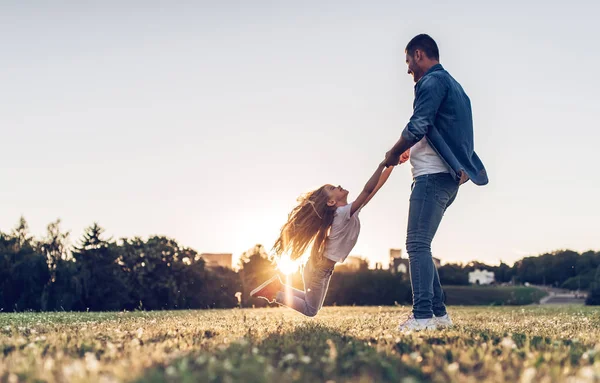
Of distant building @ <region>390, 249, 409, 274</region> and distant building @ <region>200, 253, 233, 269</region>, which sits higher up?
distant building @ <region>390, 249, 409, 274</region>

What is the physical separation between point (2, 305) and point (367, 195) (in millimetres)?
26578

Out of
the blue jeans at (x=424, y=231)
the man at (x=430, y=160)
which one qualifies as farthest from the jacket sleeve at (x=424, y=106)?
the blue jeans at (x=424, y=231)

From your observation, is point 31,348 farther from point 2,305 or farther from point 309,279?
point 2,305

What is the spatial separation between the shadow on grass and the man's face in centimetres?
399

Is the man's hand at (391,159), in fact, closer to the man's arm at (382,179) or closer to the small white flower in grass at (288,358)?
the man's arm at (382,179)

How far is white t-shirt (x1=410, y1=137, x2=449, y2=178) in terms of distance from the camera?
745cm

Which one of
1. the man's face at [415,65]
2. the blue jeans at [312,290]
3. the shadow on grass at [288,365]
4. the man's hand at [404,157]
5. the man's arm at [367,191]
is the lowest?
the shadow on grass at [288,365]

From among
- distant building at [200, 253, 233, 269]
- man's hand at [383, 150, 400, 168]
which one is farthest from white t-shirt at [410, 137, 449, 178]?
distant building at [200, 253, 233, 269]

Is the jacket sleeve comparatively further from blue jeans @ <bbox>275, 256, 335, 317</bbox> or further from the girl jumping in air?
blue jeans @ <bbox>275, 256, 335, 317</bbox>

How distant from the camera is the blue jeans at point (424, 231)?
7293mm

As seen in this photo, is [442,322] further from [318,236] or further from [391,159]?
[318,236]

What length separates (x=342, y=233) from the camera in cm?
900

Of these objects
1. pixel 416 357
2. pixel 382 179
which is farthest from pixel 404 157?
pixel 416 357

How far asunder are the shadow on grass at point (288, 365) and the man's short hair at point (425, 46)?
4.17m
